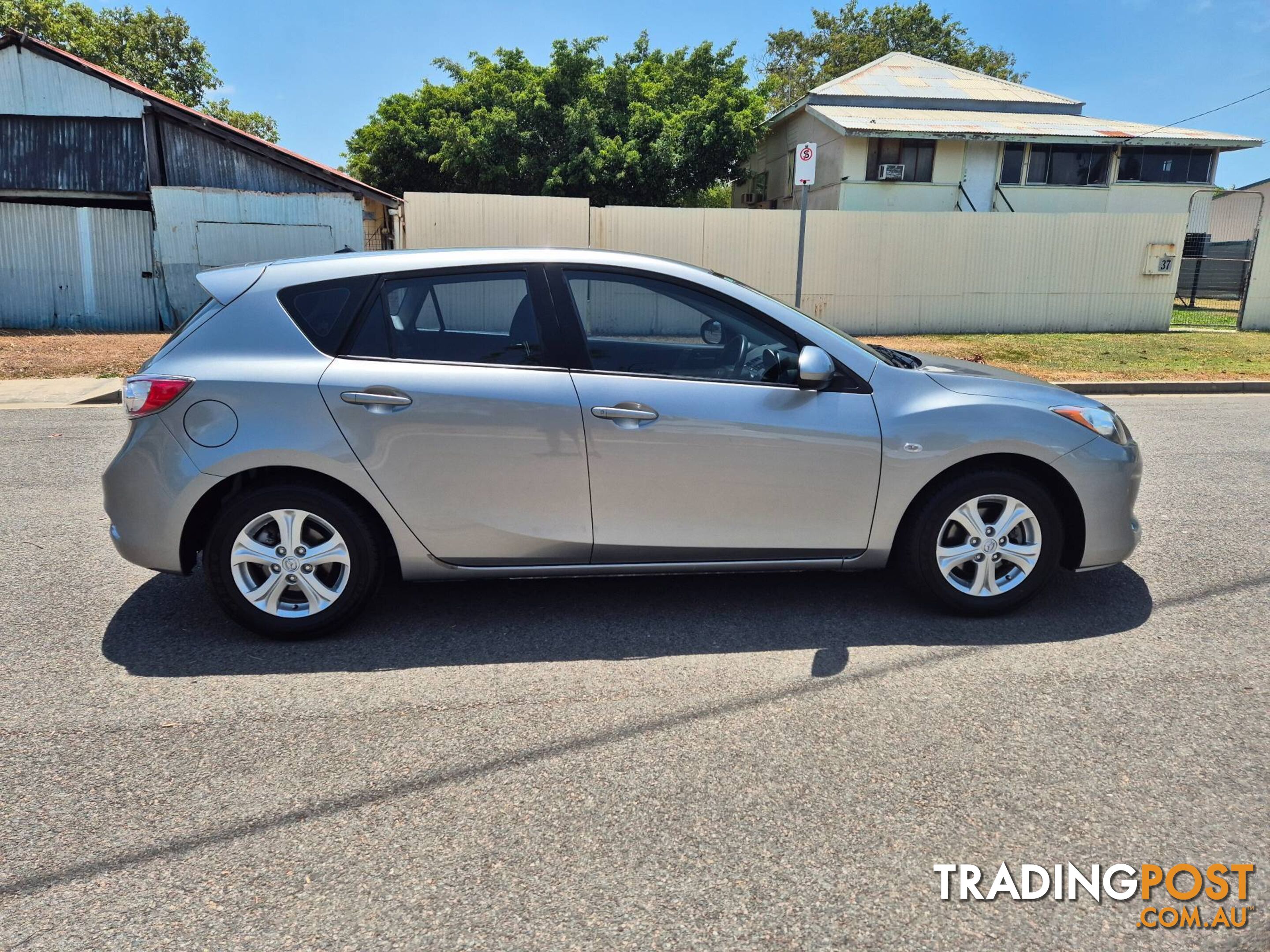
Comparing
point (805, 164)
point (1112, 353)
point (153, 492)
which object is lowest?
point (153, 492)

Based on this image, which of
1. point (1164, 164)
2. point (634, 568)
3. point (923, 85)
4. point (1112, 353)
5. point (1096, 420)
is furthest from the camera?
point (923, 85)

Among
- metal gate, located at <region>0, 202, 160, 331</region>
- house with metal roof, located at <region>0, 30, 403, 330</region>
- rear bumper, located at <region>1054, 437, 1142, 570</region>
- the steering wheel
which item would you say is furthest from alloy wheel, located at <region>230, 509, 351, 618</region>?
metal gate, located at <region>0, 202, 160, 331</region>

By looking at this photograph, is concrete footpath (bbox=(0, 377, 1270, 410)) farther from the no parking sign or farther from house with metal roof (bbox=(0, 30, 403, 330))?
house with metal roof (bbox=(0, 30, 403, 330))

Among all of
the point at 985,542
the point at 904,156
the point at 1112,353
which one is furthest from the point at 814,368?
the point at 904,156

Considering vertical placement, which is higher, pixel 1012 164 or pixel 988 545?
pixel 1012 164

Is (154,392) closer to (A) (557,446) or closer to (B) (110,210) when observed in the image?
(A) (557,446)

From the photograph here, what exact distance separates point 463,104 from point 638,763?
2692 cm

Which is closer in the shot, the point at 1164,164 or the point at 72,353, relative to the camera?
the point at 72,353

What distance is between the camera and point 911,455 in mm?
3891

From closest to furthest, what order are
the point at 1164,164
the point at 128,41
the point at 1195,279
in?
1. the point at 1195,279
2. the point at 1164,164
3. the point at 128,41

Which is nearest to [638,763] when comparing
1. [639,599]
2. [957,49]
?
[639,599]

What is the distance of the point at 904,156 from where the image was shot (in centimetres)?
2416

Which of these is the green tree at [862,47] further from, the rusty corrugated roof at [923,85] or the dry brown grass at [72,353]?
the dry brown grass at [72,353]

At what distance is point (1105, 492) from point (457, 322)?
2.99 meters
